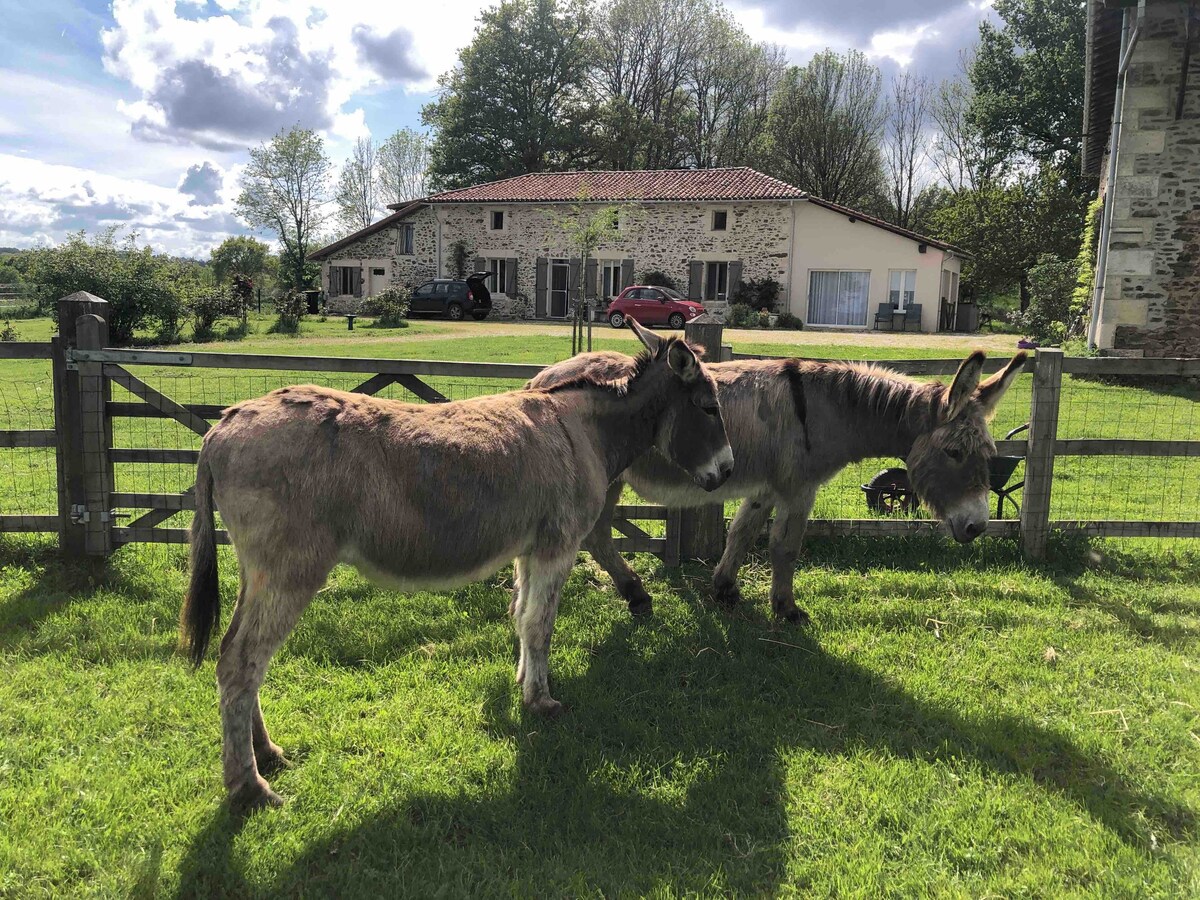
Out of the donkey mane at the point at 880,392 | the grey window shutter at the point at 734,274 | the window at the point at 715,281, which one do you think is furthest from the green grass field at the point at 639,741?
the window at the point at 715,281

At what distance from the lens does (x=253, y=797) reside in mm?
3193

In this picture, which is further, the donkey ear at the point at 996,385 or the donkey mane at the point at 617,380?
the donkey ear at the point at 996,385

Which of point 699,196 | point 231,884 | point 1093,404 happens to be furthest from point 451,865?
point 699,196

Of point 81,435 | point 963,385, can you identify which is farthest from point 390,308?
point 963,385

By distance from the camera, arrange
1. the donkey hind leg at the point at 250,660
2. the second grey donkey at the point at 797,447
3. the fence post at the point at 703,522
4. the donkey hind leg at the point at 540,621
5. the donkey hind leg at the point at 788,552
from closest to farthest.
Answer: the donkey hind leg at the point at 250,660, the donkey hind leg at the point at 540,621, the second grey donkey at the point at 797,447, the donkey hind leg at the point at 788,552, the fence post at the point at 703,522

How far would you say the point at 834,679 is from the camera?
14.4ft

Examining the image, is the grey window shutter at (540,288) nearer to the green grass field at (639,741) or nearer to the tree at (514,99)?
the tree at (514,99)

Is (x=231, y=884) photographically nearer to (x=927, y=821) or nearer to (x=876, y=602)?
(x=927, y=821)

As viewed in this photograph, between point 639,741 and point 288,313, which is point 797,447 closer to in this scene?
point 639,741

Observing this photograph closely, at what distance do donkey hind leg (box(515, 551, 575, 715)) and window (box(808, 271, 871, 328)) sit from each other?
30.5 metres

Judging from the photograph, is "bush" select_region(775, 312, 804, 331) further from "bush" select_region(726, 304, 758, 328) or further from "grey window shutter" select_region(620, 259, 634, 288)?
"grey window shutter" select_region(620, 259, 634, 288)

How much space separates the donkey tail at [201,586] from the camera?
10.9ft

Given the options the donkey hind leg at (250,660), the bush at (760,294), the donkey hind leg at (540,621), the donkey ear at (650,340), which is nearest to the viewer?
the donkey hind leg at (250,660)

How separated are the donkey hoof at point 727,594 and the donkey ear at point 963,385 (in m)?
1.85
